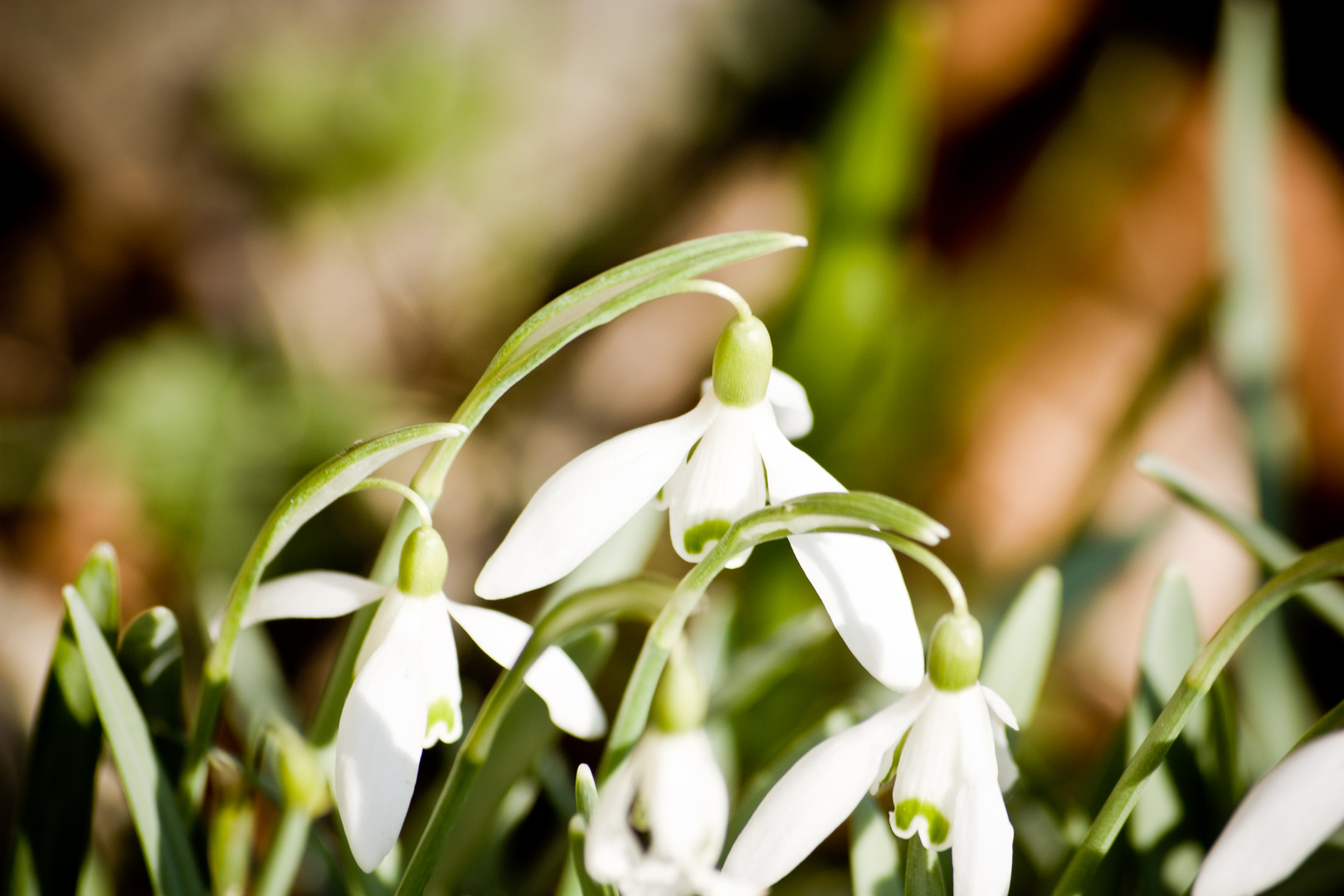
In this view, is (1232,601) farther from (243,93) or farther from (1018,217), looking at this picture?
(243,93)

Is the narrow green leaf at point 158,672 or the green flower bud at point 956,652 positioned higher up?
the narrow green leaf at point 158,672

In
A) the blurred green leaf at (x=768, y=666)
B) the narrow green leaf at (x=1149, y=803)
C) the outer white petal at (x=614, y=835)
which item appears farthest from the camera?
the blurred green leaf at (x=768, y=666)

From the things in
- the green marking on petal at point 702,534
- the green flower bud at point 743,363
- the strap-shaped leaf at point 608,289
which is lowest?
the green marking on petal at point 702,534

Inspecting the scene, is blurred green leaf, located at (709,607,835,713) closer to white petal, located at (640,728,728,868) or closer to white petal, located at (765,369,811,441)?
white petal, located at (765,369,811,441)

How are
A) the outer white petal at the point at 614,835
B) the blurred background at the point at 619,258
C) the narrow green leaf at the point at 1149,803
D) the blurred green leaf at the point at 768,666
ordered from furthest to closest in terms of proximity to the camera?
the blurred background at the point at 619,258 → the blurred green leaf at the point at 768,666 → the narrow green leaf at the point at 1149,803 → the outer white petal at the point at 614,835

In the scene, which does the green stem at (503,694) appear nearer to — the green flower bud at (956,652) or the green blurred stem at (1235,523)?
the green flower bud at (956,652)

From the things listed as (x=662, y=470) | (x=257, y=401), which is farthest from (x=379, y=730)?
(x=257, y=401)

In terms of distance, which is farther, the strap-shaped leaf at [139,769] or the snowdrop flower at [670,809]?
the strap-shaped leaf at [139,769]

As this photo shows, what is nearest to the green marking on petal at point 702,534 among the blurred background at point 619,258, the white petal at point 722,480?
the white petal at point 722,480

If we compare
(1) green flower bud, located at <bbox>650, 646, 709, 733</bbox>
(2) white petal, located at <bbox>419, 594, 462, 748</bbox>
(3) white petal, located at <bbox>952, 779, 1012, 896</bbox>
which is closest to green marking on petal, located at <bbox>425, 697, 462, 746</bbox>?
(2) white petal, located at <bbox>419, 594, 462, 748</bbox>
